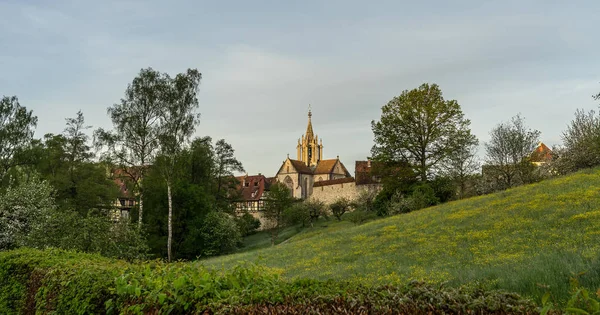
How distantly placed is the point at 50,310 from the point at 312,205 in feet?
196

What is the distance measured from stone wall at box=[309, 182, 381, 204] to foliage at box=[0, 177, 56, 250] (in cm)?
5318

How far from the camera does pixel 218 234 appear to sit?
46.2 metres

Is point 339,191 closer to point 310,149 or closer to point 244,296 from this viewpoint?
point 310,149

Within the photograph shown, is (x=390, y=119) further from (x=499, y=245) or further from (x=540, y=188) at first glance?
(x=499, y=245)

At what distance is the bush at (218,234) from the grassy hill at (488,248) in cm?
2194

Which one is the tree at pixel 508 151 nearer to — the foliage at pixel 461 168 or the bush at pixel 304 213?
the foliage at pixel 461 168

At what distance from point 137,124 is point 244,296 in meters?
34.6

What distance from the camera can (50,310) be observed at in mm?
8008

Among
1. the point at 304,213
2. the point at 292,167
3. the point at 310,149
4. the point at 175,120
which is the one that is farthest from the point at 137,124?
the point at 310,149

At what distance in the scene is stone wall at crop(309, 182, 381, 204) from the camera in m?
76.4

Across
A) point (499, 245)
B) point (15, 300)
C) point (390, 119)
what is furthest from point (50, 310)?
point (390, 119)

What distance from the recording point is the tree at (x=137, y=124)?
120 feet

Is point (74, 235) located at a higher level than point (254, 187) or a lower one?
lower

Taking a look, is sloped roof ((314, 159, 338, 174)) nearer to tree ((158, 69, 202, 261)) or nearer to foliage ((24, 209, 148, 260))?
tree ((158, 69, 202, 261))
